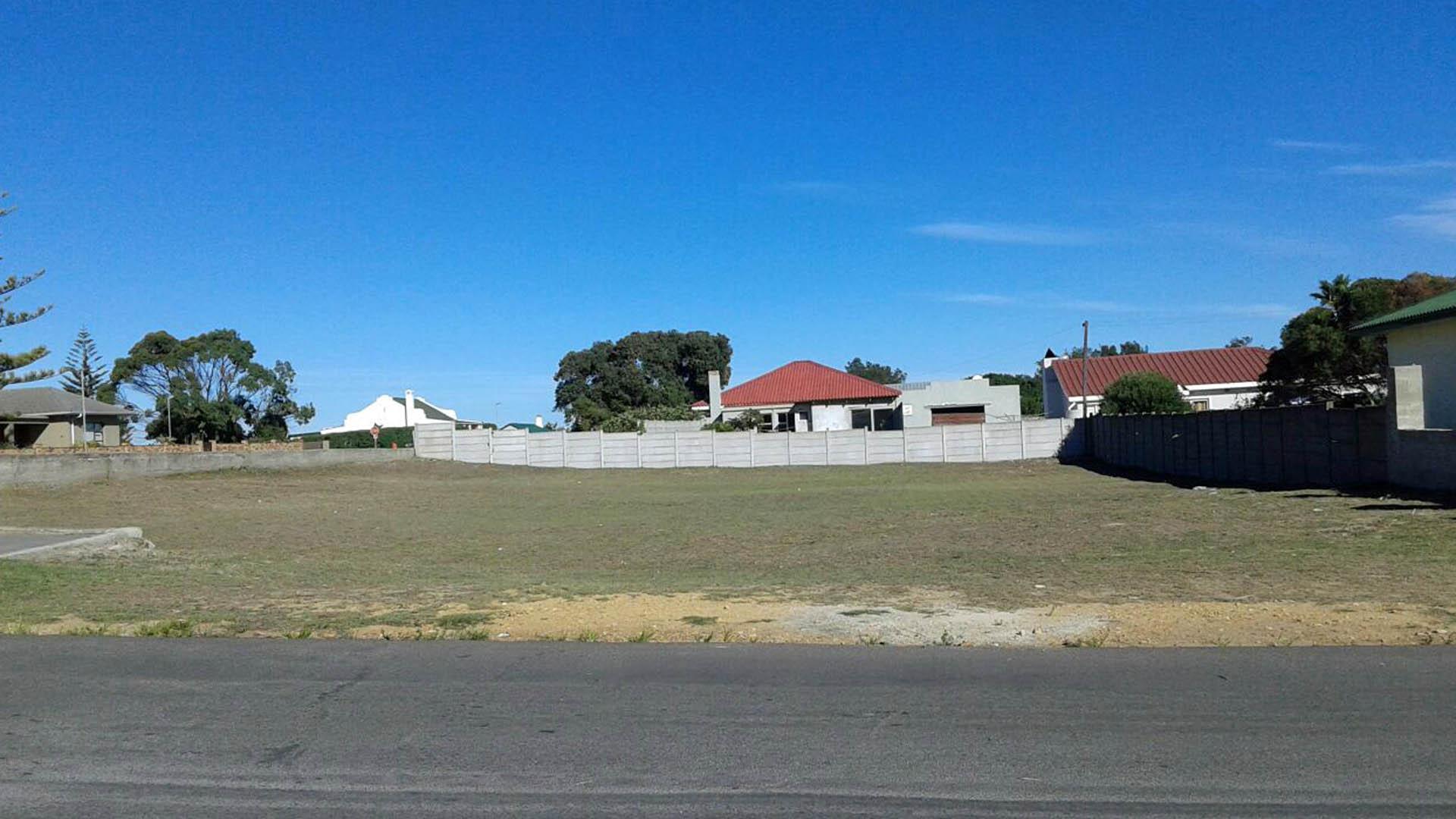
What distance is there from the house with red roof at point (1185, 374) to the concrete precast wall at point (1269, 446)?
33.3 meters

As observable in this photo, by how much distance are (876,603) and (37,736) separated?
8.36m

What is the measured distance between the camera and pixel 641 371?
120 m

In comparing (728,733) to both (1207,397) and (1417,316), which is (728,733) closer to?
(1417,316)

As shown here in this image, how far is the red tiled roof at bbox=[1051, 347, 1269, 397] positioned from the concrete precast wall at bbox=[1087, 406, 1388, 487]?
34644mm

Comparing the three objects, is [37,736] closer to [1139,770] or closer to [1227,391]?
[1139,770]

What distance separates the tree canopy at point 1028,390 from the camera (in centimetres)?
11062

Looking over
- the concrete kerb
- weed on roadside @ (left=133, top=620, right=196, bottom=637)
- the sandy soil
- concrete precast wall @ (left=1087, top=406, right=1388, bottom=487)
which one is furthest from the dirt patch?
concrete precast wall @ (left=1087, top=406, right=1388, bottom=487)

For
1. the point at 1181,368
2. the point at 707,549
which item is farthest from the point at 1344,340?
the point at 707,549

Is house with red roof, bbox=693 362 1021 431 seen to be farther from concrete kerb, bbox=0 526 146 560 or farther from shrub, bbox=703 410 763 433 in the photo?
concrete kerb, bbox=0 526 146 560

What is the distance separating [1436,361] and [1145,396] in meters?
36.7

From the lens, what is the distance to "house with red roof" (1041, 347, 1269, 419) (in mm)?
80000

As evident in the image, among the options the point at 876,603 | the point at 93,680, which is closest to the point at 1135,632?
the point at 876,603

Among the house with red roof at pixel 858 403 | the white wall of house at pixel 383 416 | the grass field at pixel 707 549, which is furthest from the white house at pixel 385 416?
the grass field at pixel 707 549

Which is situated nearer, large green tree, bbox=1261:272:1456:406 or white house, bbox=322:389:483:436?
large green tree, bbox=1261:272:1456:406
